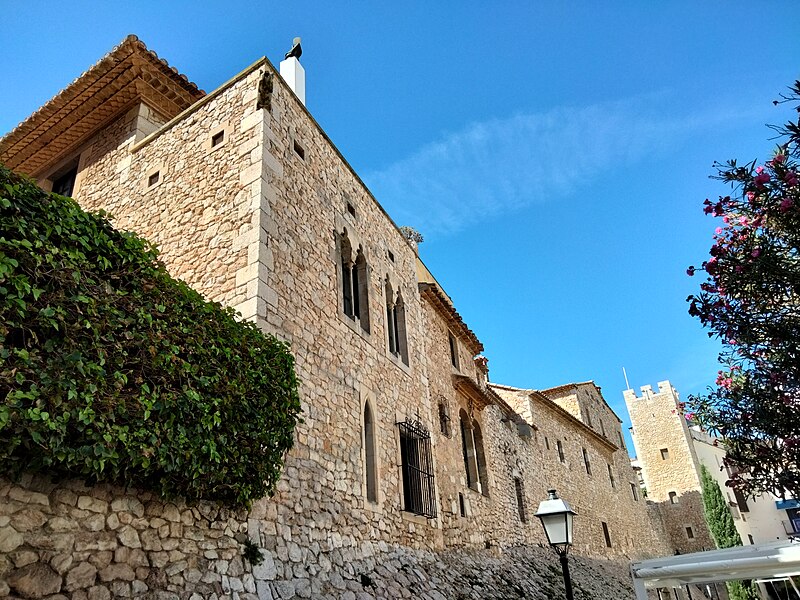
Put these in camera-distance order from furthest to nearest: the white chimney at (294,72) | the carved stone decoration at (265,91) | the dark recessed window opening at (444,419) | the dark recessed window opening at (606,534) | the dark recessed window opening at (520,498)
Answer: the dark recessed window opening at (606,534) < the dark recessed window opening at (520,498) < the dark recessed window opening at (444,419) < the white chimney at (294,72) < the carved stone decoration at (265,91)

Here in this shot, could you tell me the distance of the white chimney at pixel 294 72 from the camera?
475 inches

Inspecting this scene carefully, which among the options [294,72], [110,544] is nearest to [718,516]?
[294,72]

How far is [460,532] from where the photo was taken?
1245 cm

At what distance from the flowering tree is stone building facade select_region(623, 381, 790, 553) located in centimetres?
3480

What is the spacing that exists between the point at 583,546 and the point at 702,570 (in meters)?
15.6

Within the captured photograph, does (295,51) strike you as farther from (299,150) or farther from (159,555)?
(159,555)

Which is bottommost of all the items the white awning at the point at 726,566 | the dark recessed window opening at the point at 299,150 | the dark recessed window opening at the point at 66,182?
the white awning at the point at 726,566

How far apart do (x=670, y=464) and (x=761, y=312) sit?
39.6 metres

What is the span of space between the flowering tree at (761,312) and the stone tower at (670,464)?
33005mm

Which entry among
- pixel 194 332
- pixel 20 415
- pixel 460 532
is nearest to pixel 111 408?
pixel 20 415

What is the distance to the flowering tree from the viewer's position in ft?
20.3


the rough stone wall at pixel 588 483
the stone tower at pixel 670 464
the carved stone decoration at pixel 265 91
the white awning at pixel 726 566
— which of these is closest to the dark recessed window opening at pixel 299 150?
the carved stone decoration at pixel 265 91

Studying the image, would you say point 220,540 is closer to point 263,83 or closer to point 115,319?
point 115,319

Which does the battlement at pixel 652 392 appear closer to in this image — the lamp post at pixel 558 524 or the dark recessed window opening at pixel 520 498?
the dark recessed window opening at pixel 520 498
